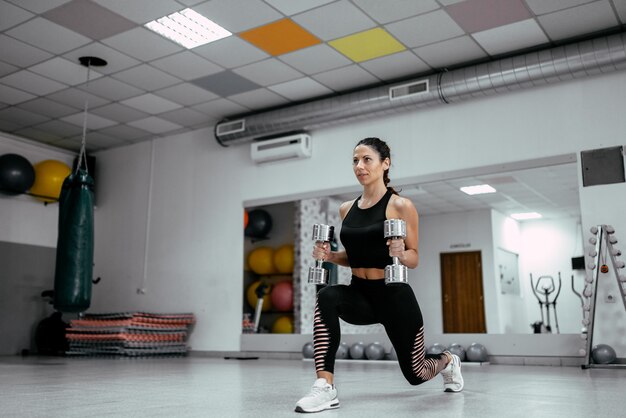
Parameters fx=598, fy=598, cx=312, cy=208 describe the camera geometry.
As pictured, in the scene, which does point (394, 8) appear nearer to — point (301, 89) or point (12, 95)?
point (301, 89)

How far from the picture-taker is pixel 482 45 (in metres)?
6.19

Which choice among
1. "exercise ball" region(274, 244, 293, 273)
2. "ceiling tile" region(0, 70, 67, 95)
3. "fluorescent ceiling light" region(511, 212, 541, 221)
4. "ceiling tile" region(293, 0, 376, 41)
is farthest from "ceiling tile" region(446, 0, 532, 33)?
"ceiling tile" region(0, 70, 67, 95)

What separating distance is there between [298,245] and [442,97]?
275cm

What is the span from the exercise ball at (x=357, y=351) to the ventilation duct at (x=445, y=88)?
2.73 metres

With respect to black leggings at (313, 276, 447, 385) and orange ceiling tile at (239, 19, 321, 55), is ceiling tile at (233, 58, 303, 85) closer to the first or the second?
orange ceiling tile at (239, 19, 321, 55)

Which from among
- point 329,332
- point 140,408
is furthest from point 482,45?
point 140,408

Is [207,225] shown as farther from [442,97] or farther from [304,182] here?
[442,97]

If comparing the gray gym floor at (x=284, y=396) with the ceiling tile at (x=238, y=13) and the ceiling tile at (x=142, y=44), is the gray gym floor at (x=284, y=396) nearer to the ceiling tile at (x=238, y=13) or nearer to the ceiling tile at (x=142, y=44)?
A: the ceiling tile at (x=238, y=13)

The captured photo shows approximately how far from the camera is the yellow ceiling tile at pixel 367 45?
598 centimetres

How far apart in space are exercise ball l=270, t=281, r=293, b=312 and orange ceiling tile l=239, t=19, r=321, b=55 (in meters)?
3.15

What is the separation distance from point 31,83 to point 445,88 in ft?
16.2

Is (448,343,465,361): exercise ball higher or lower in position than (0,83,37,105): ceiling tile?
lower

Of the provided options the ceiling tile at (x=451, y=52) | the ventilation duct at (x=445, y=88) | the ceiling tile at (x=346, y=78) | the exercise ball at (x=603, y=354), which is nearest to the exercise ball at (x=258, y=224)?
the ventilation duct at (x=445, y=88)

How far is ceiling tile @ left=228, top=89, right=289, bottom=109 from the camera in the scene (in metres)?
7.53
